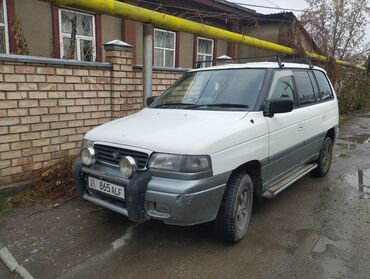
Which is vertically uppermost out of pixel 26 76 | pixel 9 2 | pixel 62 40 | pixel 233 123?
pixel 9 2

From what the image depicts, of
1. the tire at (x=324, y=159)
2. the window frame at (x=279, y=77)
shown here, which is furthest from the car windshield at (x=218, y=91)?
the tire at (x=324, y=159)

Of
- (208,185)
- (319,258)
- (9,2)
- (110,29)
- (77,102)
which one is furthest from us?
Answer: (110,29)

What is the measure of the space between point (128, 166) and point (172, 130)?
1.70 ft

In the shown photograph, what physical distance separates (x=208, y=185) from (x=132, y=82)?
3251 millimetres

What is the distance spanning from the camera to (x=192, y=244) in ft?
10.5

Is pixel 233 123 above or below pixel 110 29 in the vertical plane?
below

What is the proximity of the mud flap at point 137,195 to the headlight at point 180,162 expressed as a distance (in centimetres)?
12

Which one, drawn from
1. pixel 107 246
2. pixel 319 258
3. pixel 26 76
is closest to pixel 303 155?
pixel 319 258

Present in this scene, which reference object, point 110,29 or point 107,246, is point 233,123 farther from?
point 110,29

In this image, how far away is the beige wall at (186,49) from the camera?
11773 millimetres

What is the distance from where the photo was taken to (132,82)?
216 inches

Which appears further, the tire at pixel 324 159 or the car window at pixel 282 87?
the tire at pixel 324 159

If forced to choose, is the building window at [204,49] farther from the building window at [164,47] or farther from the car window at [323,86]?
the car window at [323,86]

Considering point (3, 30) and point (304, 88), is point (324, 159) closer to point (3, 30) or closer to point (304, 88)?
point (304, 88)
